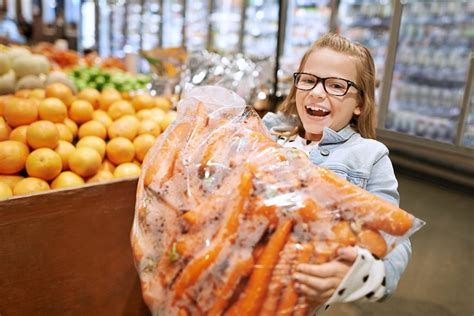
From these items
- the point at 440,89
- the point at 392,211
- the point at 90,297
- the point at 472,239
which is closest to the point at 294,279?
the point at 392,211

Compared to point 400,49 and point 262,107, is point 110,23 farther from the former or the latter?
point 262,107

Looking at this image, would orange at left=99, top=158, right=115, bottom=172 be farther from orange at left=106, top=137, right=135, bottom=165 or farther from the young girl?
the young girl

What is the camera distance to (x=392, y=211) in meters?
0.81

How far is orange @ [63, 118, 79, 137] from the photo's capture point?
1.85 meters

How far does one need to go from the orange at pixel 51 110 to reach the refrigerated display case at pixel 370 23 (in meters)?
4.62

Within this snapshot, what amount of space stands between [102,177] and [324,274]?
117cm

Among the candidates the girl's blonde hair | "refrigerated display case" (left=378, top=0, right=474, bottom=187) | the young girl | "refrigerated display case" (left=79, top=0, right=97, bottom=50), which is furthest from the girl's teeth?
"refrigerated display case" (left=79, top=0, right=97, bottom=50)

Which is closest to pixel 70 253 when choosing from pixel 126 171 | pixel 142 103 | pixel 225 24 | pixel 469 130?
pixel 126 171

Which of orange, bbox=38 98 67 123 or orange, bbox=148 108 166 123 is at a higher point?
orange, bbox=38 98 67 123

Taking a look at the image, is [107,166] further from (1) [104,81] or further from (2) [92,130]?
(1) [104,81]

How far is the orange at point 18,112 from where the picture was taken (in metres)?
1.67

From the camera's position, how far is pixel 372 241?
81cm

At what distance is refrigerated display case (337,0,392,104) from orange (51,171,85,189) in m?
4.75

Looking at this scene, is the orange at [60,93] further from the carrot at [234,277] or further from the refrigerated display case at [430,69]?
the refrigerated display case at [430,69]
